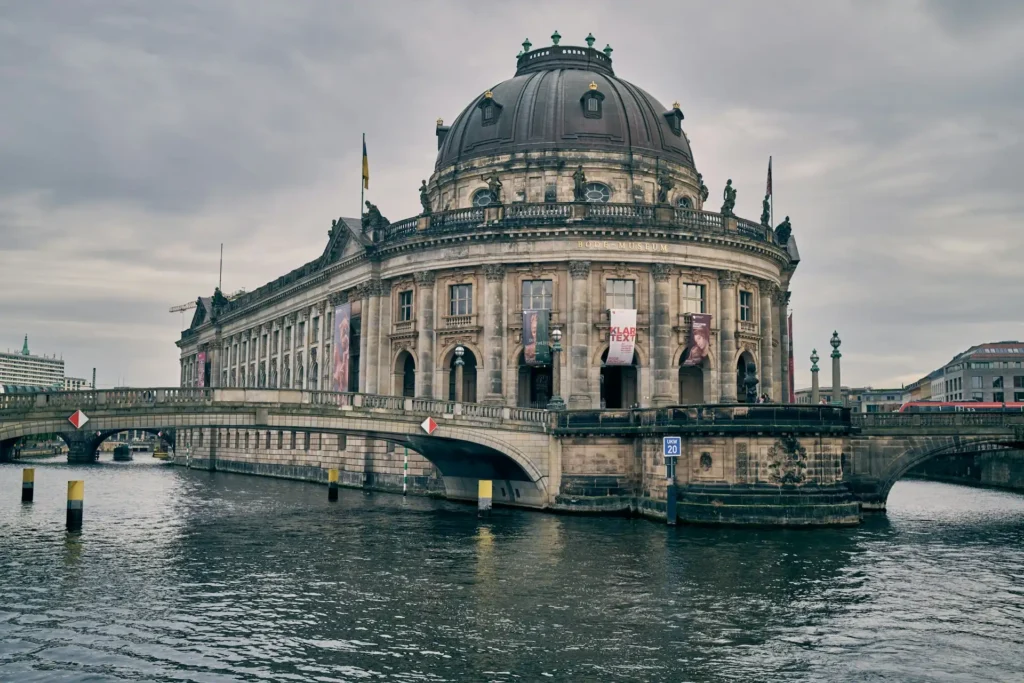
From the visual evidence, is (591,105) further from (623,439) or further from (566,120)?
(623,439)

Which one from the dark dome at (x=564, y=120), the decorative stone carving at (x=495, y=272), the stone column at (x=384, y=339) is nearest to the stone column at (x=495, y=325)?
the decorative stone carving at (x=495, y=272)

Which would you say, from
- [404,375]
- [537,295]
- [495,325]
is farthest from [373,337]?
[537,295]

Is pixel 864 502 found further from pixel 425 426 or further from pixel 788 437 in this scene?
pixel 425 426

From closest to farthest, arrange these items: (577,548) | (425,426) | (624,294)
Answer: (577,548) < (425,426) < (624,294)

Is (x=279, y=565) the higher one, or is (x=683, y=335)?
(x=683, y=335)

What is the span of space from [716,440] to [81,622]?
30.1 meters

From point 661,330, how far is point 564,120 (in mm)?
19609

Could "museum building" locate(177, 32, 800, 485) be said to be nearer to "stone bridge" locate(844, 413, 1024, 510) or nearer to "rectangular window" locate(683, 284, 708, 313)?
"rectangular window" locate(683, 284, 708, 313)

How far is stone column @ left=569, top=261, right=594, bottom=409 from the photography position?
64.0m

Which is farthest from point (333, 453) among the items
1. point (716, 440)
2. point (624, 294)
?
point (716, 440)

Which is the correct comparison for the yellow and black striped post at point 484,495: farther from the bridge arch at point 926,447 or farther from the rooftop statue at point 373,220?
the rooftop statue at point 373,220

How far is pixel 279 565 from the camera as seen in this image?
3594cm

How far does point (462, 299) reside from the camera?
6869 centimetres

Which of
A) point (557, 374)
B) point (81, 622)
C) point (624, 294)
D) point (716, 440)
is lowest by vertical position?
point (81, 622)
